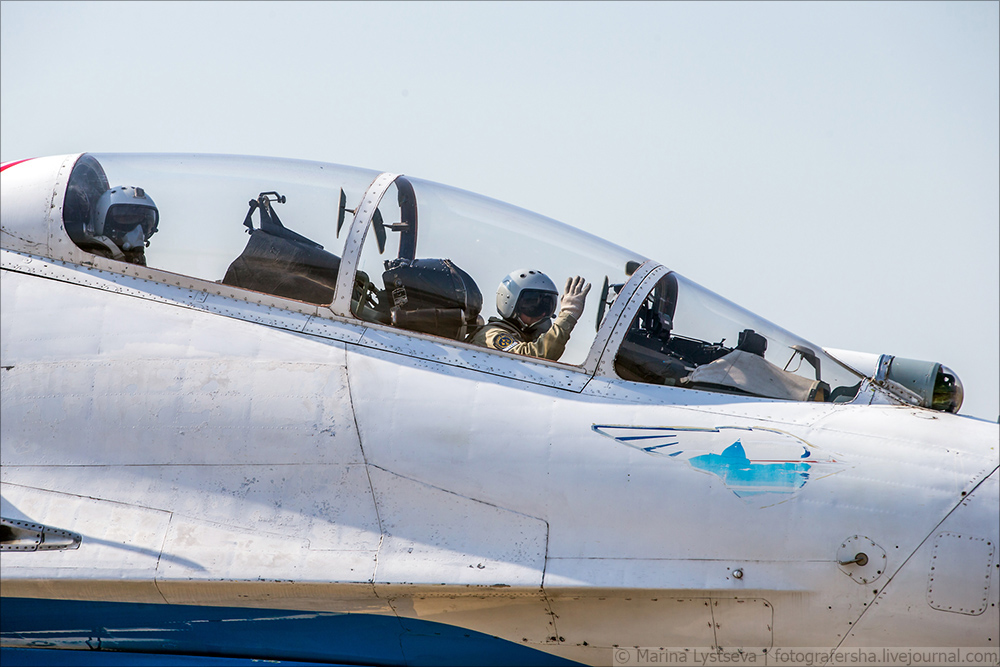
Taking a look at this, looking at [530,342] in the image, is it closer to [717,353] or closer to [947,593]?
[717,353]

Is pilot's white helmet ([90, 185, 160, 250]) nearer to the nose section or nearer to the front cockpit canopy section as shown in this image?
the front cockpit canopy section

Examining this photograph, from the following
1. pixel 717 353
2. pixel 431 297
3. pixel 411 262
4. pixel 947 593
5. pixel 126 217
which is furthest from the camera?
pixel 126 217

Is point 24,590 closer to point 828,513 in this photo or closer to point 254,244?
point 254,244

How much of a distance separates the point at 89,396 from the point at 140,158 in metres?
1.86

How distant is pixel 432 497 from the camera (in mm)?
4898

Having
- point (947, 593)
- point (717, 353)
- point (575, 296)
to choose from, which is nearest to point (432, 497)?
point (575, 296)

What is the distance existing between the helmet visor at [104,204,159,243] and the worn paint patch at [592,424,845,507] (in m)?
3.09

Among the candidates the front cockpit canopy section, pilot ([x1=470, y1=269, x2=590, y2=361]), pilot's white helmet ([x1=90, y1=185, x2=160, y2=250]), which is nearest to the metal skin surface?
the front cockpit canopy section

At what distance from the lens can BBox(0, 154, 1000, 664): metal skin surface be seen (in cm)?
457

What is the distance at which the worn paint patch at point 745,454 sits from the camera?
184 inches

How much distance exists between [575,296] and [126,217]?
111 inches

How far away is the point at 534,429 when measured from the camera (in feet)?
16.1

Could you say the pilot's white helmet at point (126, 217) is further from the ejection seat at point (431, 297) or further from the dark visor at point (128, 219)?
the ejection seat at point (431, 297)

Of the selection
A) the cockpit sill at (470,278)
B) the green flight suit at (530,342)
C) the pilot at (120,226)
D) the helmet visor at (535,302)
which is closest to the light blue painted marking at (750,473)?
the cockpit sill at (470,278)
